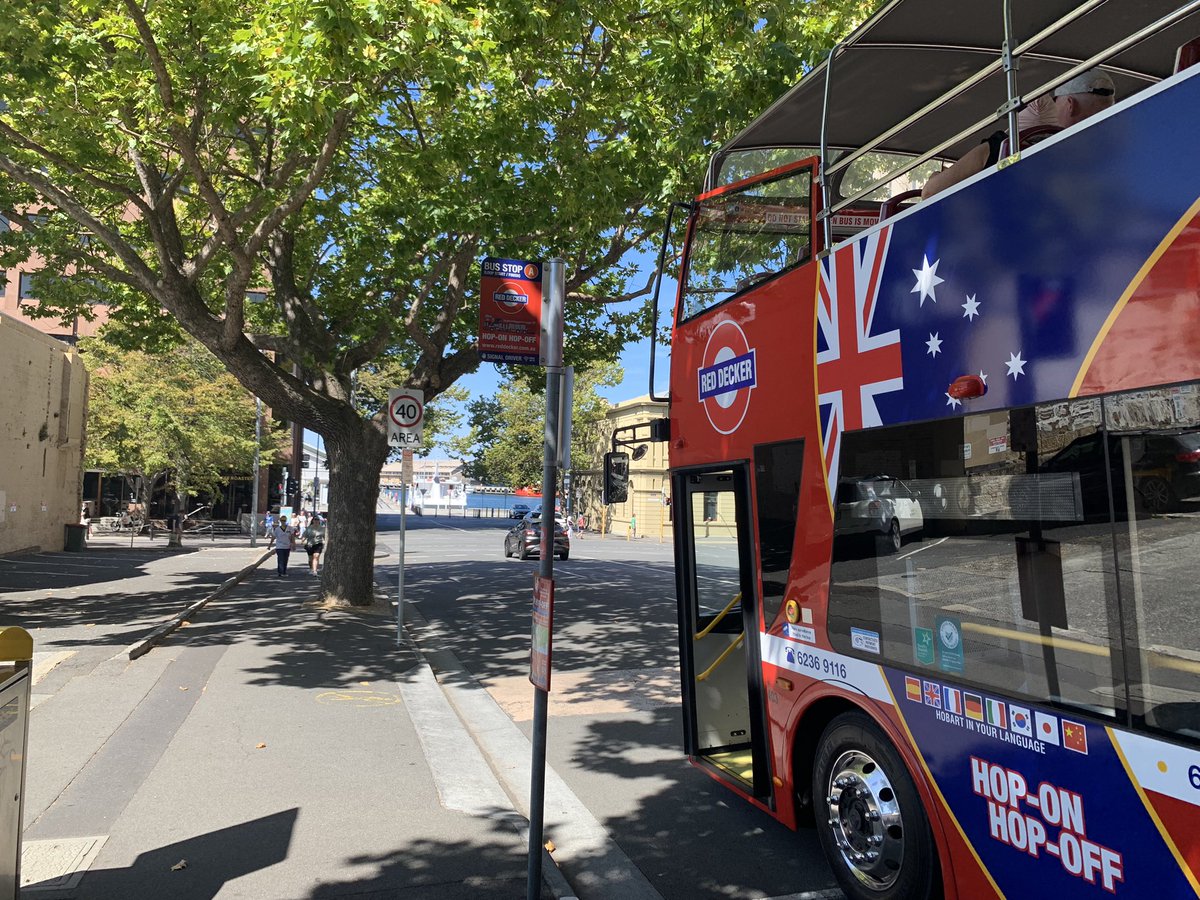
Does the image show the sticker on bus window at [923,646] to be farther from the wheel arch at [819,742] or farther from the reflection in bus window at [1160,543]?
the reflection in bus window at [1160,543]

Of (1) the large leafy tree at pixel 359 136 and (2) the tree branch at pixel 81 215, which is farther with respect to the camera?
(2) the tree branch at pixel 81 215

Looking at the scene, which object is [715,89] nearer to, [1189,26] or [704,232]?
[704,232]

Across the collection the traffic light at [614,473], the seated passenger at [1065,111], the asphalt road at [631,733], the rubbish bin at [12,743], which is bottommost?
the asphalt road at [631,733]

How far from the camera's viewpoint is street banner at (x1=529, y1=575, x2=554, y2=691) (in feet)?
12.0

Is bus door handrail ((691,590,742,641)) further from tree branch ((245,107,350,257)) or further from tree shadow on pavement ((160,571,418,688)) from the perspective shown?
tree branch ((245,107,350,257))

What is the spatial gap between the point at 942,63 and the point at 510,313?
110 inches

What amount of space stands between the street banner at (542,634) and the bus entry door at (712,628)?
5.49 feet

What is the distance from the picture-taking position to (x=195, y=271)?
11.0 meters

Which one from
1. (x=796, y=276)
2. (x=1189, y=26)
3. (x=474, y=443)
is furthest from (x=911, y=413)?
(x=474, y=443)

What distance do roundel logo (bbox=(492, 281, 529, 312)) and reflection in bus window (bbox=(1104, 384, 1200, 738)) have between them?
3055 millimetres

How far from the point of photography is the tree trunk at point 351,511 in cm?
1338

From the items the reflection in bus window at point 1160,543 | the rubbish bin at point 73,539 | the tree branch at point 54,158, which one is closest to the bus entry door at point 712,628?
the reflection in bus window at point 1160,543

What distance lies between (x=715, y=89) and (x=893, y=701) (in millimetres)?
7523

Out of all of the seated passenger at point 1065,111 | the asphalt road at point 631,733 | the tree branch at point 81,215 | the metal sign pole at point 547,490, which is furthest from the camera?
the tree branch at point 81,215
